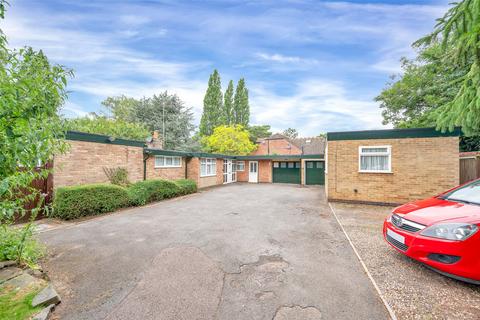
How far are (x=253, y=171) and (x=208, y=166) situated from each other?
18.4 ft

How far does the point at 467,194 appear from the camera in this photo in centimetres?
323

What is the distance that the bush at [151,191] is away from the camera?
8.11m

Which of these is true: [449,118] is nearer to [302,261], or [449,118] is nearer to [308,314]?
[302,261]

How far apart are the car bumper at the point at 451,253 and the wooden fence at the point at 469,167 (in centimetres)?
783

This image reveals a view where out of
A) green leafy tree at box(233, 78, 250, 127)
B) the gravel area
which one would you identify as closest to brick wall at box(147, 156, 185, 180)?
the gravel area

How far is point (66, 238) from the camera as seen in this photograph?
456 centimetres

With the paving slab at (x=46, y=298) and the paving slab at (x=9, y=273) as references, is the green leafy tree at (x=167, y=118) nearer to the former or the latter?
the paving slab at (x=9, y=273)

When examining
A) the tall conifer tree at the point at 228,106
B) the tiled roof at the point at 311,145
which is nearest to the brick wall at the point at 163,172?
the tiled roof at the point at 311,145

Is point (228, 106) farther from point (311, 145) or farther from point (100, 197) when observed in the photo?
point (100, 197)

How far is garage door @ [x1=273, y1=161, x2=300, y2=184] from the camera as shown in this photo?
57.1 feet

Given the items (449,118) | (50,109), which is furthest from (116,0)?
(449,118)

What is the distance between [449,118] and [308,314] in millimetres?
5719

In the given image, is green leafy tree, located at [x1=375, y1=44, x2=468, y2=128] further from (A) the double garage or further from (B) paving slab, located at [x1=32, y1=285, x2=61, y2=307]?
(B) paving slab, located at [x1=32, y1=285, x2=61, y2=307]

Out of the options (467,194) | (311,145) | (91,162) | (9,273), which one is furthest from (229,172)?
(467,194)
